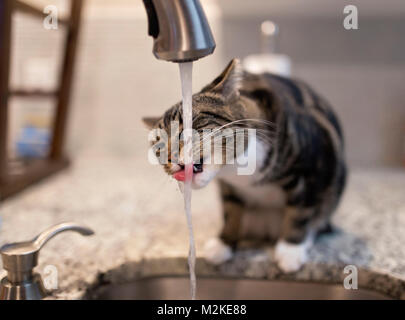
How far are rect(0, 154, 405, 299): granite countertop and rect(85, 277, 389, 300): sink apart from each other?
0.05ft

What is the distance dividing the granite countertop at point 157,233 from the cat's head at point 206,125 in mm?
57

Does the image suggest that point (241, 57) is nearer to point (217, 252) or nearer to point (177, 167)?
point (217, 252)

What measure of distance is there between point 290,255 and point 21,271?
44cm

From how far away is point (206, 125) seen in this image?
54 centimetres

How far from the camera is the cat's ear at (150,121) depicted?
1.88ft

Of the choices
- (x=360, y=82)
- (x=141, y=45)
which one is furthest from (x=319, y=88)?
(x=141, y=45)

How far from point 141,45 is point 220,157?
818mm

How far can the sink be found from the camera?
0.72m

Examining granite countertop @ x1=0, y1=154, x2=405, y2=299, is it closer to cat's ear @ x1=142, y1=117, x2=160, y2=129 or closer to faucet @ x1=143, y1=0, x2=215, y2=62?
cat's ear @ x1=142, y1=117, x2=160, y2=129
